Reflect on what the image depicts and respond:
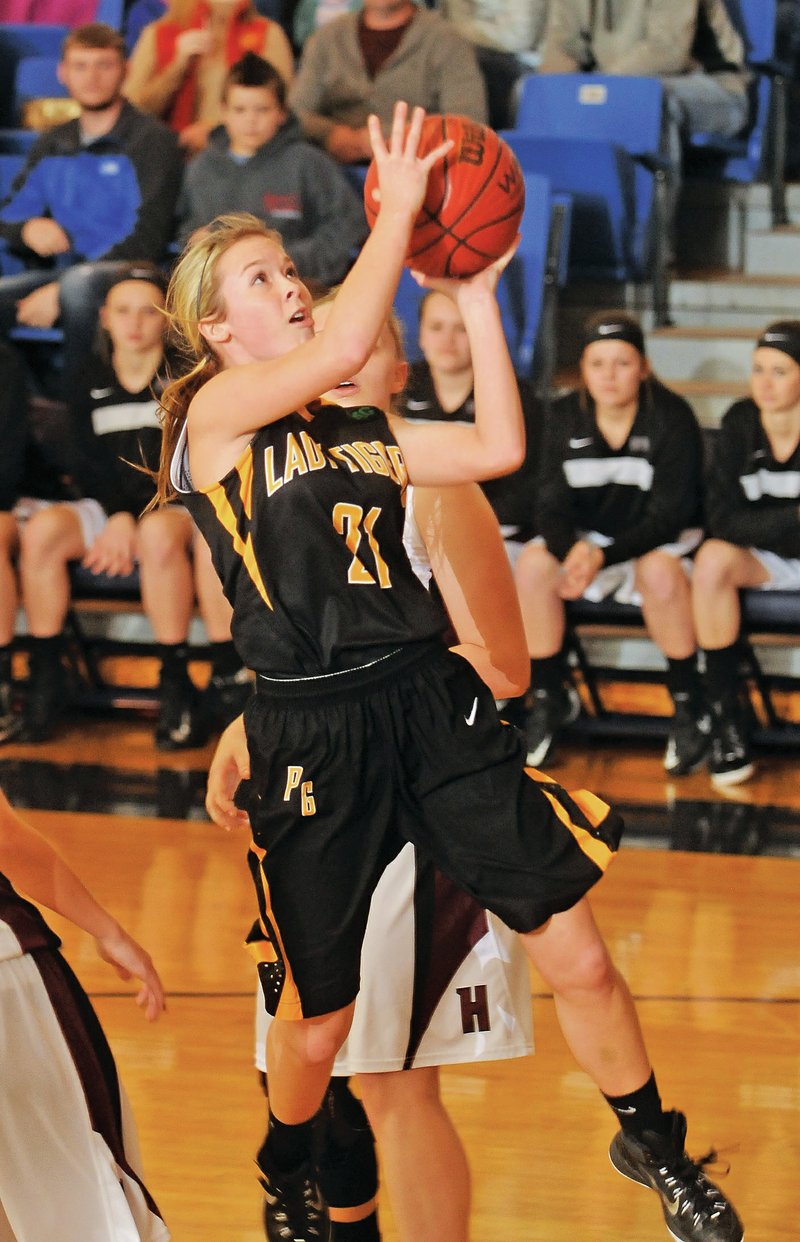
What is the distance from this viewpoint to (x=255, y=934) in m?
2.24

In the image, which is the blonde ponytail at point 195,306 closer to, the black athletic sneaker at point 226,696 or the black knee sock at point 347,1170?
the black knee sock at point 347,1170

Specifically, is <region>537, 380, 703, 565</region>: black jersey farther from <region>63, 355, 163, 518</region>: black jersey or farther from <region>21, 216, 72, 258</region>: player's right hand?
<region>21, 216, 72, 258</region>: player's right hand

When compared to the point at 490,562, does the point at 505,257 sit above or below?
above

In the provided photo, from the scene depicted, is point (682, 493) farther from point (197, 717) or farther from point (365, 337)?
point (365, 337)

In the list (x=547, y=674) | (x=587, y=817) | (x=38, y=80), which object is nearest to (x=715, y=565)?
(x=547, y=674)

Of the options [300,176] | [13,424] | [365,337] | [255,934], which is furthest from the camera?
[300,176]

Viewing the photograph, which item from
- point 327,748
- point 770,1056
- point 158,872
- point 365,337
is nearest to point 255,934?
point 327,748

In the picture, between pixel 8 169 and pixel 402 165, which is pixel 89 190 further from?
pixel 402 165

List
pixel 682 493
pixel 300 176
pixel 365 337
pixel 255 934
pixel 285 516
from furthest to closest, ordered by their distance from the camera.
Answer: pixel 300 176, pixel 682 493, pixel 255 934, pixel 285 516, pixel 365 337

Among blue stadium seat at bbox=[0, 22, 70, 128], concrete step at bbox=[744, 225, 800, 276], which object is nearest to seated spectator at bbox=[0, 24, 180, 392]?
blue stadium seat at bbox=[0, 22, 70, 128]

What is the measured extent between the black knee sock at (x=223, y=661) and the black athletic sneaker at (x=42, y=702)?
0.55 meters

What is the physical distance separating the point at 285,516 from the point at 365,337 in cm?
26

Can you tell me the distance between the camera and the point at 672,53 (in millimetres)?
6668

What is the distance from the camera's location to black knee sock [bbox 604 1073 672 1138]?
213 cm
